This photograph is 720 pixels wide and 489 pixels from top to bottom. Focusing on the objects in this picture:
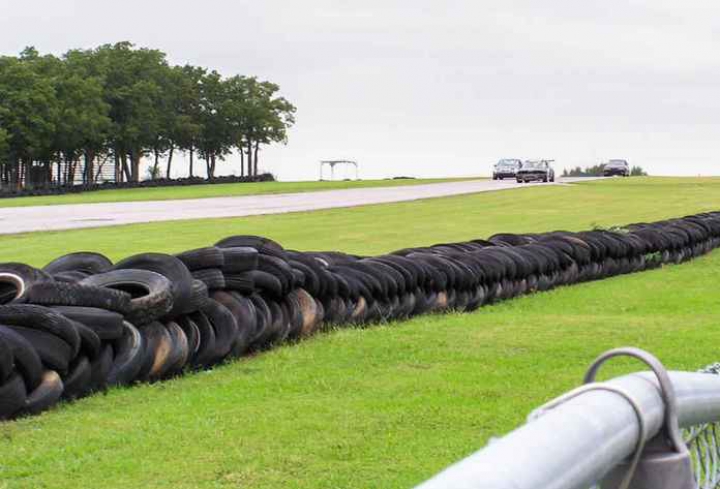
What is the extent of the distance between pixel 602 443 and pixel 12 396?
17.6 feet

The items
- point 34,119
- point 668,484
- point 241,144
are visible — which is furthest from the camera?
point 241,144

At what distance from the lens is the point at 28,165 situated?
112 metres

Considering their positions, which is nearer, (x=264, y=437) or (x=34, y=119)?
(x=264, y=437)

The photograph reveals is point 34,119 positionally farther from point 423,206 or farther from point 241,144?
point 423,206

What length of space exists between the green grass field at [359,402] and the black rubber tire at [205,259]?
0.83 metres

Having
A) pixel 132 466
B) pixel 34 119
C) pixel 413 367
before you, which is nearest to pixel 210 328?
pixel 413 367

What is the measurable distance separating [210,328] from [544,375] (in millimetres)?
2562

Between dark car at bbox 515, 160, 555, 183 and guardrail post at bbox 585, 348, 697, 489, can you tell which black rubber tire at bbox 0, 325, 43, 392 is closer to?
guardrail post at bbox 585, 348, 697, 489

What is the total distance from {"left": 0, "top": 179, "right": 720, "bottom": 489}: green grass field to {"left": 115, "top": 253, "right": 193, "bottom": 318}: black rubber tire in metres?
0.55

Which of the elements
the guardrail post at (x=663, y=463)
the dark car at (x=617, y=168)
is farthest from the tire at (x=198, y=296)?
the dark car at (x=617, y=168)

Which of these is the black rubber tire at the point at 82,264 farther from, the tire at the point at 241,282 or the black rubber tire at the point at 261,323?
the black rubber tire at the point at 261,323

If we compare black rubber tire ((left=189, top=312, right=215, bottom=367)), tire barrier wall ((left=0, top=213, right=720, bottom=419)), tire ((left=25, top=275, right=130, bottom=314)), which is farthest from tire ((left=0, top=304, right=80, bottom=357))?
black rubber tire ((left=189, top=312, right=215, bottom=367))

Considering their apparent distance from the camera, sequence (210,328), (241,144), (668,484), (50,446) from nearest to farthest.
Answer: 1. (668,484)
2. (50,446)
3. (210,328)
4. (241,144)

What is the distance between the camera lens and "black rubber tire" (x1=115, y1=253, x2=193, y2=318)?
8.65 meters
